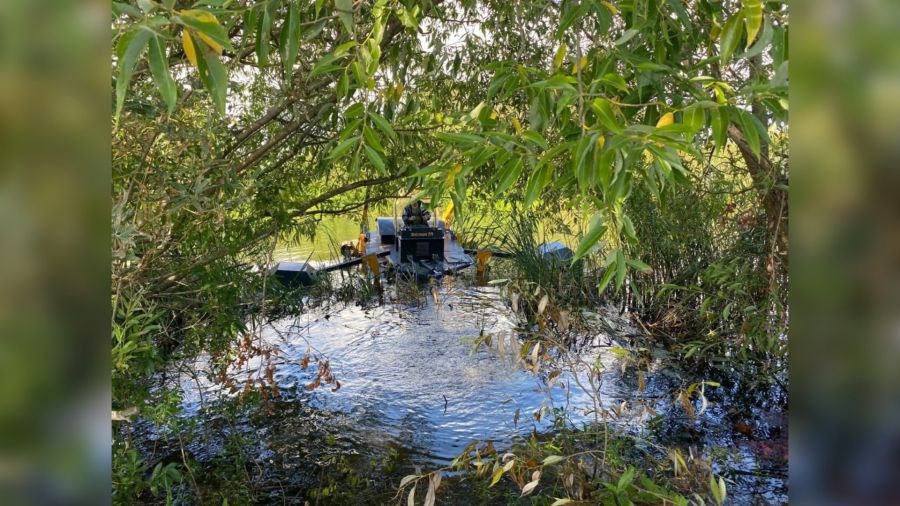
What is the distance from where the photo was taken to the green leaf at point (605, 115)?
34.4 inches

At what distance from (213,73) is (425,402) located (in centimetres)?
337

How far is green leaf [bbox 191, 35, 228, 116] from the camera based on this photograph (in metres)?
0.57

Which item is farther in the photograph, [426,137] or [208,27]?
[426,137]

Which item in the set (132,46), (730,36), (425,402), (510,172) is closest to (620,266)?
(510,172)

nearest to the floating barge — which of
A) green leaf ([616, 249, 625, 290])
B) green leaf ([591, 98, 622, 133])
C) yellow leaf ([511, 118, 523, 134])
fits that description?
yellow leaf ([511, 118, 523, 134])

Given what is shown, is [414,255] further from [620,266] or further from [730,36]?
[730,36]

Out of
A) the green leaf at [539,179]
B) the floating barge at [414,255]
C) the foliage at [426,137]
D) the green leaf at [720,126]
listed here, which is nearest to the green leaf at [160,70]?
the foliage at [426,137]

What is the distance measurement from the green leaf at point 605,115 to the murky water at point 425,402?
1456 millimetres

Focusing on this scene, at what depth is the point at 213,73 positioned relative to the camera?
0.58 metres

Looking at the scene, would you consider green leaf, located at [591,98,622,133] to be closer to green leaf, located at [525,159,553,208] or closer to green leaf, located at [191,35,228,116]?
green leaf, located at [525,159,553,208]

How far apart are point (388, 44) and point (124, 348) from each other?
5.24ft

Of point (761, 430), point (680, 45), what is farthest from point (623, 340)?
point (680, 45)

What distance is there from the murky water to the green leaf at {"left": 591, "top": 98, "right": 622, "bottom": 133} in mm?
1456
